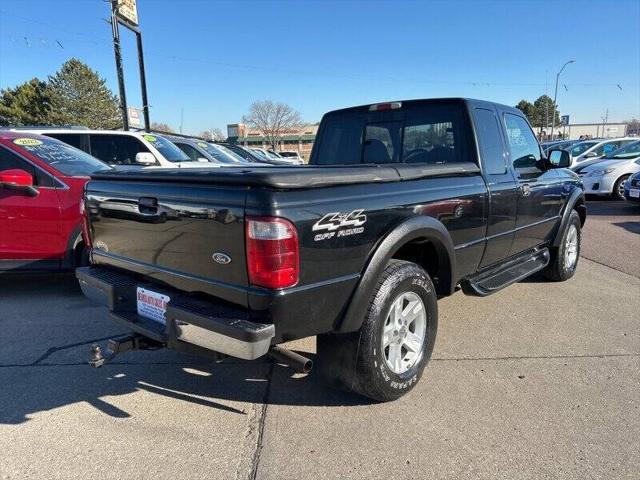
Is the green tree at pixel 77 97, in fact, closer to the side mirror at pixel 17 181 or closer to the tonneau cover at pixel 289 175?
the side mirror at pixel 17 181

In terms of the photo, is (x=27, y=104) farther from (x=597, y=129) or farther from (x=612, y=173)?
(x=597, y=129)

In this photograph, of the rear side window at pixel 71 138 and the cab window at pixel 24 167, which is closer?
the cab window at pixel 24 167

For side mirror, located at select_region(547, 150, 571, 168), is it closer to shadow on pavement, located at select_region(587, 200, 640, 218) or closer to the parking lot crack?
the parking lot crack

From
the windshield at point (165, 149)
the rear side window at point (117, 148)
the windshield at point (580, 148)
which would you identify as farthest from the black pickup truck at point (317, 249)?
the windshield at point (580, 148)

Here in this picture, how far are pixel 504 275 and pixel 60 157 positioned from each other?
192 inches

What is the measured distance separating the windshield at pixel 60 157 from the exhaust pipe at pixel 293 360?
3.38 meters

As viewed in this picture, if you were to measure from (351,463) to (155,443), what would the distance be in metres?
1.10

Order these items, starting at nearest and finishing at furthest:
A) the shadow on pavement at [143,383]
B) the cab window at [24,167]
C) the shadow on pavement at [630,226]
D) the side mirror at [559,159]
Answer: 1. the shadow on pavement at [143,383]
2. the cab window at [24,167]
3. the side mirror at [559,159]
4. the shadow on pavement at [630,226]

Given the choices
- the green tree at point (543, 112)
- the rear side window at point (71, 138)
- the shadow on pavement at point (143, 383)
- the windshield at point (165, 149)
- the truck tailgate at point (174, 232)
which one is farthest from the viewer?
the green tree at point (543, 112)

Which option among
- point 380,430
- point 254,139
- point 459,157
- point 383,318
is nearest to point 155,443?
point 380,430

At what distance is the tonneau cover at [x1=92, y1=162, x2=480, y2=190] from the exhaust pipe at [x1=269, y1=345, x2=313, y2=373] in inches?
38.1

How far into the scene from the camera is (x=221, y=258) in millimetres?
2410

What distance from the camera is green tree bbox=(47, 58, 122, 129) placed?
44.9 meters

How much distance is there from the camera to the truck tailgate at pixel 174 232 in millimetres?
2346
